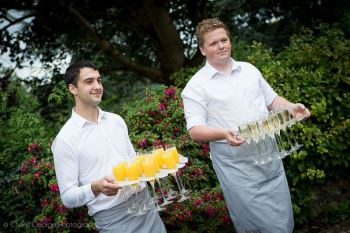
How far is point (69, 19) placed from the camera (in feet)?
28.9

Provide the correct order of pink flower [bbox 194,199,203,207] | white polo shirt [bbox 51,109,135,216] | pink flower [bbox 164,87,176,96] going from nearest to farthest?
white polo shirt [bbox 51,109,135,216] → pink flower [bbox 194,199,203,207] → pink flower [bbox 164,87,176,96]

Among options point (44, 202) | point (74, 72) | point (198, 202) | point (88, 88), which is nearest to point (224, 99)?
point (88, 88)

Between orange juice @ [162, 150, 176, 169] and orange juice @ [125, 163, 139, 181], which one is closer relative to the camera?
orange juice @ [125, 163, 139, 181]

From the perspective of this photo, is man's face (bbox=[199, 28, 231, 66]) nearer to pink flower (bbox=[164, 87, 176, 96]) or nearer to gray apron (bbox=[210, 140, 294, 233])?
gray apron (bbox=[210, 140, 294, 233])

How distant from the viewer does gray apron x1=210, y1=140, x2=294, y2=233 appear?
3412 millimetres

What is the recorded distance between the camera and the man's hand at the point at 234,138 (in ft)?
9.80

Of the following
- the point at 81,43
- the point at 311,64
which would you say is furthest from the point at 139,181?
the point at 81,43

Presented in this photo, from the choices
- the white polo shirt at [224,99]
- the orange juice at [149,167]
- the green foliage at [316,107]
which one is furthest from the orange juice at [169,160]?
the green foliage at [316,107]

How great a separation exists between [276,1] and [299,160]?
416 cm

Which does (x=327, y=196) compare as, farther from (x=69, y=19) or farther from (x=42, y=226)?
(x=69, y=19)

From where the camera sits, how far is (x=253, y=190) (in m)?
3.40

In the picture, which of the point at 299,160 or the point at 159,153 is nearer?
the point at 159,153

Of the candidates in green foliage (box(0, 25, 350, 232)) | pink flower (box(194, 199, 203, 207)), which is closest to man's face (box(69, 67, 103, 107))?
green foliage (box(0, 25, 350, 232))

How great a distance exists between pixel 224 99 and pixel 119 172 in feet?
3.20
